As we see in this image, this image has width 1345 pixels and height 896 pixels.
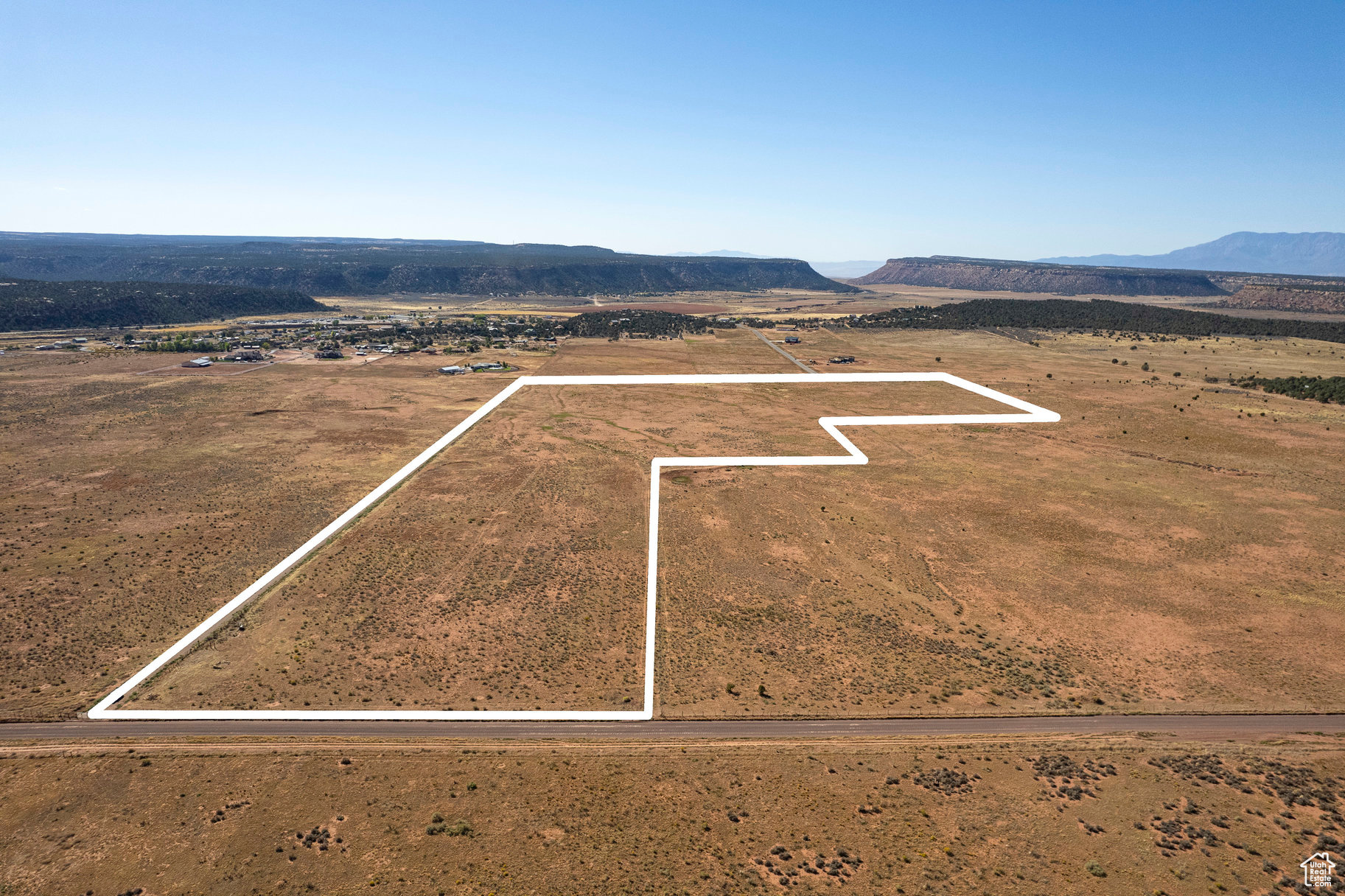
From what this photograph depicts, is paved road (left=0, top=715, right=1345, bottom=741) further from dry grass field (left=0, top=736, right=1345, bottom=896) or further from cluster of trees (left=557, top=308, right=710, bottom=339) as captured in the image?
cluster of trees (left=557, top=308, right=710, bottom=339)

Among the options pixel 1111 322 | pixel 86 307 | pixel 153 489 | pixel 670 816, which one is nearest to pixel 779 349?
pixel 153 489

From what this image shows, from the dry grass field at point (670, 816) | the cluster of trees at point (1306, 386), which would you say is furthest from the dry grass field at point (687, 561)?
the cluster of trees at point (1306, 386)

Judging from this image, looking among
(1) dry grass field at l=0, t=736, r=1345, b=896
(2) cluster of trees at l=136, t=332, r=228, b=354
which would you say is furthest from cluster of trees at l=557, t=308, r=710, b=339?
(1) dry grass field at l=0, t=736, r=1345, b=896

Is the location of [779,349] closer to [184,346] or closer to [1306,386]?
[1306,386]

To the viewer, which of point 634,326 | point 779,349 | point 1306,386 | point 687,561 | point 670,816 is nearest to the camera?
point 670,816

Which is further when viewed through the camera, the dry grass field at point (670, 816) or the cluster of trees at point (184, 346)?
the cluster of trees at point (184, 346)

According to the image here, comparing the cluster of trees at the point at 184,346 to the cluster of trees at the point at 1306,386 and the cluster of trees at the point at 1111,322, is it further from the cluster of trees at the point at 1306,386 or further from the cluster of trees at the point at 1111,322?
the cluster of trees at the point at 1306,386
